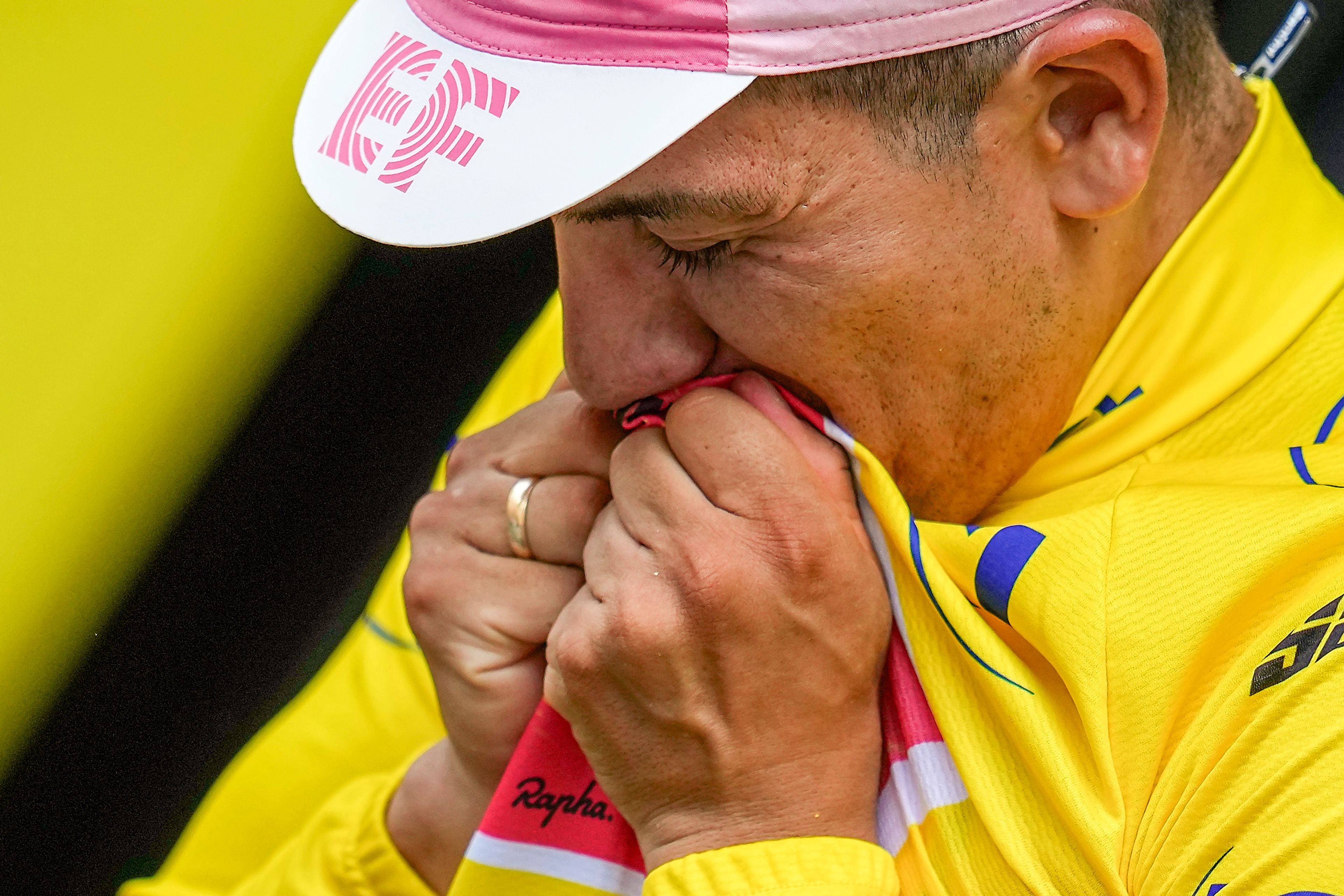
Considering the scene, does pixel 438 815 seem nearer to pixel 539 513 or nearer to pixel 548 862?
pixel 548 862

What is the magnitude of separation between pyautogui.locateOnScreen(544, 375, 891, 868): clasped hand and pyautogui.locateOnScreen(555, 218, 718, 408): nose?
0.04m

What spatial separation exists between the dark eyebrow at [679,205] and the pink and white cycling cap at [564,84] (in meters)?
0.06

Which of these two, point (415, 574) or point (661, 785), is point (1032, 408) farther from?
point (415, 574)

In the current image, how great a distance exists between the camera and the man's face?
3.14ft

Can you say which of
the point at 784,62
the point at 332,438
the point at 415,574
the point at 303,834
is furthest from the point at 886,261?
the point at 332,438

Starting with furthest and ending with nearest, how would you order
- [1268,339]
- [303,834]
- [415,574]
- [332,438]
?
[332,438]
[303,834]
[415,574]
[1268,339]

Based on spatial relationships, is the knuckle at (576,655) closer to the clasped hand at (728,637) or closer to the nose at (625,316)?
the clasped hand at (728,637)

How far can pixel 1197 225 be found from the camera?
114cm

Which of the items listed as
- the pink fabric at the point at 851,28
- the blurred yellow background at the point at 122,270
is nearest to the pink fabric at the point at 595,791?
the pink fabric at the point at 851,28

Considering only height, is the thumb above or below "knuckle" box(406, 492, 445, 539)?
above

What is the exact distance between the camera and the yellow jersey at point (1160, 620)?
0.89m

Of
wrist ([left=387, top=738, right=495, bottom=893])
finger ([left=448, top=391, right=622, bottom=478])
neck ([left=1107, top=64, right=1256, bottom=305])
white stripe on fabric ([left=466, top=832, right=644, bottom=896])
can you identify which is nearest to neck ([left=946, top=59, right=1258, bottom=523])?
neck ([left=1107, top=64, right=1256, bottom=305])

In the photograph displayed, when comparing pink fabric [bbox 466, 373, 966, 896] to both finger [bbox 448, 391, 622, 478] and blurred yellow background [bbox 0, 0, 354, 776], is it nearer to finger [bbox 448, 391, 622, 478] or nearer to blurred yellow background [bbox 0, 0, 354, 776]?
finger [bbox 448, 391, 622, 478]

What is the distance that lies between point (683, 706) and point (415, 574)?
1.31 ft
